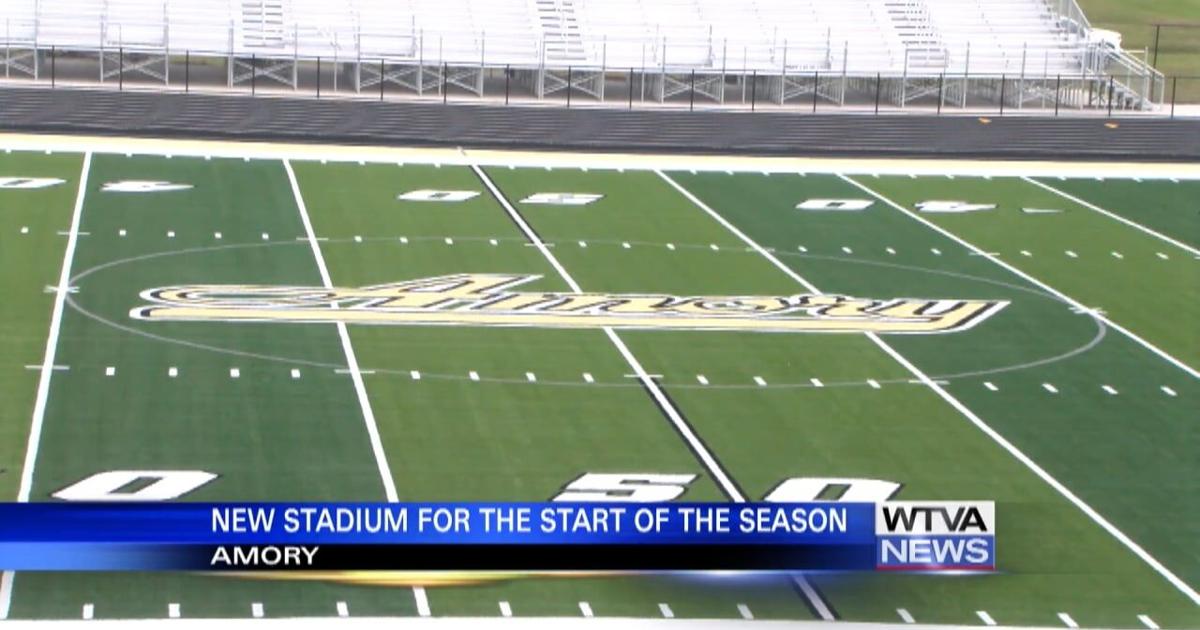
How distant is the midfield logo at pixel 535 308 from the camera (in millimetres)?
35969

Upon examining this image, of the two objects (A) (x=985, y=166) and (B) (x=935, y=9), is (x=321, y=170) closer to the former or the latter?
(A) (x=985, y=166)

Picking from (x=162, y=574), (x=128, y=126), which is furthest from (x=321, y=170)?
(x=162, y=574)

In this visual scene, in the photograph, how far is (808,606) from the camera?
23.7 metres

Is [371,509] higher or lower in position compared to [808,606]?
higher

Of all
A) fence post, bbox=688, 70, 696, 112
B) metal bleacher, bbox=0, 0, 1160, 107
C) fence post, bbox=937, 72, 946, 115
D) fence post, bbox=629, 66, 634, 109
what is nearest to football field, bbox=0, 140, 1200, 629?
fence post, bbox=629, 66, 634, 109

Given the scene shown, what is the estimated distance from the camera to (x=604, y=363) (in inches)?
1324

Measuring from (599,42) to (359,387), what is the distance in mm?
33567

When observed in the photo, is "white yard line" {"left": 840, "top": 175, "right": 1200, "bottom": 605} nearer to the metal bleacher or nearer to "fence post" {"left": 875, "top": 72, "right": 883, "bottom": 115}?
"fence post" {"left": 875, "top": 72, "right": 883, "bottom": 115}

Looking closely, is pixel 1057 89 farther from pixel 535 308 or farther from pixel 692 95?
pixel 535 308

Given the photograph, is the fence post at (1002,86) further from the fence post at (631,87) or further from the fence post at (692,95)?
the fence post at (631,87)

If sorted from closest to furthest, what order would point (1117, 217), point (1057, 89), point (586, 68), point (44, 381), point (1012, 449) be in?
point (1012, 449) → point (44, 381) → point (1117, 217) → point (1057, 89) → point (586, 68)

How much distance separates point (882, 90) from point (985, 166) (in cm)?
1045

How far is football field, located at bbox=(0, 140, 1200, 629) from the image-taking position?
24.5m

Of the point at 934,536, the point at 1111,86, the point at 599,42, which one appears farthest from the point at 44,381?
the point at 1111,86
